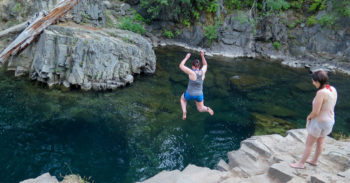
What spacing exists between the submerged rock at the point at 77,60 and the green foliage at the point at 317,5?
755 inches

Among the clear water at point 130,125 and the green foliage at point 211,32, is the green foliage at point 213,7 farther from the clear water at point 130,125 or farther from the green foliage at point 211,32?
the clear water at point 130,125

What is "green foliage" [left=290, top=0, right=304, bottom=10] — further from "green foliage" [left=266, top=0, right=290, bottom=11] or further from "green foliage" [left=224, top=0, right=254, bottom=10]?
"green foliage" [left=224, top=0, right=254, bottom=10]

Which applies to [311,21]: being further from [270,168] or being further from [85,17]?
[270,168]

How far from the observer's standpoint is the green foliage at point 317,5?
76.7 ft

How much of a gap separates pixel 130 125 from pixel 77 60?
5178mm

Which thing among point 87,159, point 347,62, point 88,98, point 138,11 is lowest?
point 87,159

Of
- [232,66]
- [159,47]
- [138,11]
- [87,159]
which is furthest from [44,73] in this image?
[138,11]

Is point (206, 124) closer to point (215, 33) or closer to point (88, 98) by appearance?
point (88, 98)

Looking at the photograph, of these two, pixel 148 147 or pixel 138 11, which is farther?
pixel 138 11

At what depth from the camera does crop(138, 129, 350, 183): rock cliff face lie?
5254 mm

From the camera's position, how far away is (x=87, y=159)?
8406mm

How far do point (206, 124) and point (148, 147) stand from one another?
121 inches

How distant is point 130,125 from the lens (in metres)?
10.4

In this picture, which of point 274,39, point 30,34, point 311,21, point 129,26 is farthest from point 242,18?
point 30,34
